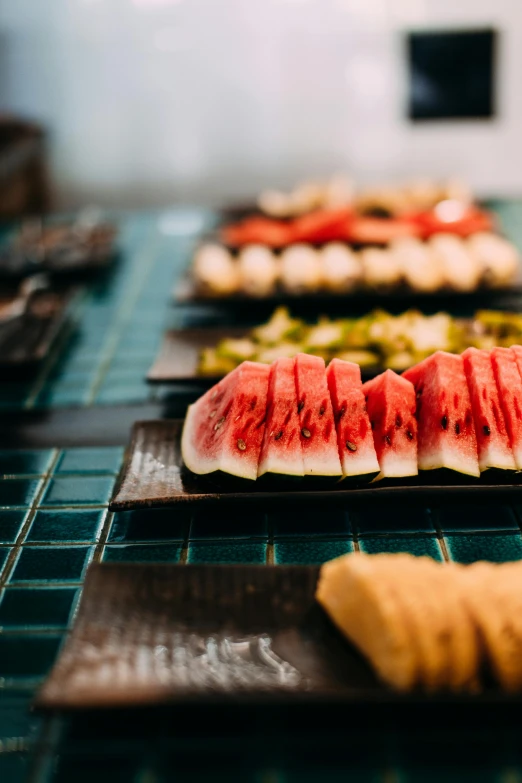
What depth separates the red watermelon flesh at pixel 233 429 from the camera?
89.0 inches

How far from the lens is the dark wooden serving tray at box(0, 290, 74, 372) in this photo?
335cm

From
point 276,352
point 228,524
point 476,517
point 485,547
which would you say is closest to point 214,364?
point 276,352

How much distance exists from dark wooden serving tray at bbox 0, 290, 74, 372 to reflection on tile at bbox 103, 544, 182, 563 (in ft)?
4.58

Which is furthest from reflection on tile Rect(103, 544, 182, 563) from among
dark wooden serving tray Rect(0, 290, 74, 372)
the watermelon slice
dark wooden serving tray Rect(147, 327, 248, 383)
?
dark wooden serving tray Rect(0, 290, 74, 372)

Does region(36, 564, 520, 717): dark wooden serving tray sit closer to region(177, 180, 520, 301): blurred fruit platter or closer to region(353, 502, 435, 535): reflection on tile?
region(353, 502, 435, 535): reflection on tile

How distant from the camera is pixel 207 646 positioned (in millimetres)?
1730

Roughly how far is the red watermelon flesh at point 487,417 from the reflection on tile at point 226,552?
0.71 m

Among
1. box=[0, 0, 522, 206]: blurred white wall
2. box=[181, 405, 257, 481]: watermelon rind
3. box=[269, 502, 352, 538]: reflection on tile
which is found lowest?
box=[269, 502, 352, 538]: reflection on tile

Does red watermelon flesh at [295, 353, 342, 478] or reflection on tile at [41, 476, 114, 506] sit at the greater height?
red watermelon flesh at [295, 353, 342, 478]

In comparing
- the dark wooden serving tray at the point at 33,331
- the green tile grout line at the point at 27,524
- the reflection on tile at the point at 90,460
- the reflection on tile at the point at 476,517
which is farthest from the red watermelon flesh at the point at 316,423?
the dark wooden serving tray at the point at 33,331

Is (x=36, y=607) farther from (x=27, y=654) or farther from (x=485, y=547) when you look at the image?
(x=485, y=547)

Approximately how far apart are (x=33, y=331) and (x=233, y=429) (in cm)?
172

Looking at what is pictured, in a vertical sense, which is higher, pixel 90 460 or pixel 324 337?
pixel 324 337

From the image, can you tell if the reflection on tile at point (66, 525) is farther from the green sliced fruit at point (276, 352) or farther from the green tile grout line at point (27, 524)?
the green sliced fruit at point (276, 352)
